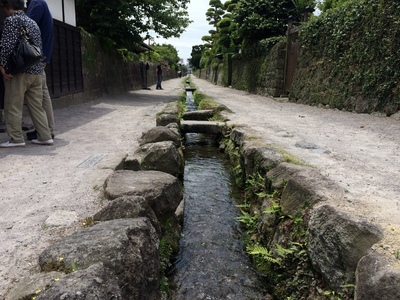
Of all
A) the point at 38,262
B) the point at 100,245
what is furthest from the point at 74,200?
the point at 100,245

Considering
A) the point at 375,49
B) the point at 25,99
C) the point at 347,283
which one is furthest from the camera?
the point at 375,49

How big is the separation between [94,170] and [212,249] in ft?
5.16

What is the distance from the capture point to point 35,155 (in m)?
4.13

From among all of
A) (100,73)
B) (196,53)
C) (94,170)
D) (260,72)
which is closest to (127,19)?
(100,73)

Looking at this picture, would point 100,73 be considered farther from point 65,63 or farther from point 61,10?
point 61,10

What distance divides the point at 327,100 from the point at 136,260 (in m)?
9.94

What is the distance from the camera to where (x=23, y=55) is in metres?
4.12

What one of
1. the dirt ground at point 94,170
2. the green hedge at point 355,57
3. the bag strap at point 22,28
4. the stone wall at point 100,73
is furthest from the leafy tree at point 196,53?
the bag strap at point 22,28

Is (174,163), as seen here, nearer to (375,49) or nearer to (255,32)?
(375,49)

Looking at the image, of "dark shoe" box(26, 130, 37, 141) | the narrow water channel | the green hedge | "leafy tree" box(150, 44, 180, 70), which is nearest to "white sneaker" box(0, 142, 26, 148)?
"dark shoe" box(26, 130, 37, 141)

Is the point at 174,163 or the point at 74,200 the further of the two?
the point at 174,163

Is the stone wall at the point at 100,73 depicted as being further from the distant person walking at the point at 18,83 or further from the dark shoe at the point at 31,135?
the distant person walking at the point at 18,83

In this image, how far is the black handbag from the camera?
4.11m

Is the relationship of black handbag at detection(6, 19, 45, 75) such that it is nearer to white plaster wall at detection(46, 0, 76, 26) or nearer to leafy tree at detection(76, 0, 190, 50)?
white plaster wall at detection(46, 0, 76, 26)
